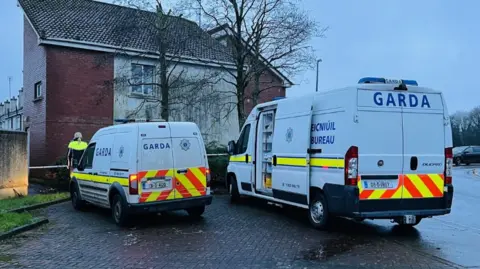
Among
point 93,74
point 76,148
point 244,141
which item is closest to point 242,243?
point 244,141

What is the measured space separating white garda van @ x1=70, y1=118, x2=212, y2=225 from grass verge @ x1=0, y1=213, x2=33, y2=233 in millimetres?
1604

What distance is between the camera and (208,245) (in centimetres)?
780

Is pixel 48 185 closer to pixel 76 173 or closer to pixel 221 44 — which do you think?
pixel 76 173

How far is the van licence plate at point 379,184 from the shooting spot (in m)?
8.12

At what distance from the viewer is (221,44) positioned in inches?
766

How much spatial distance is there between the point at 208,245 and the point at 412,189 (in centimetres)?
373

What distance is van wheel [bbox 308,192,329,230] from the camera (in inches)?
342

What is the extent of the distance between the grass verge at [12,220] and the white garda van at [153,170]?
1604 mm

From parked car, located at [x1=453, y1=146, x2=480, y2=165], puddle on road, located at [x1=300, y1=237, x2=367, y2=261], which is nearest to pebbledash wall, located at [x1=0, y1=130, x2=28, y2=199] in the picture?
puddle on road, located at [x1=300, y1=237, x2=367, y2=261]

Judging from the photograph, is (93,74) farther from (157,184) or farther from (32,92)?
(157,184)

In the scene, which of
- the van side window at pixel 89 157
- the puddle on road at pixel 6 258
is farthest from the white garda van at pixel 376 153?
the puddle on road at pixel 6 258

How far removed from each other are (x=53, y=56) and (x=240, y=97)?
344 inches

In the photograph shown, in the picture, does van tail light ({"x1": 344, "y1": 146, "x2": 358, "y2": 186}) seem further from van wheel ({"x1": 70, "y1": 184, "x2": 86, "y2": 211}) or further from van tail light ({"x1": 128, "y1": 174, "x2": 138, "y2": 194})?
van wheel ({"x1": 70, "y1": 184, "x2": 86, "y2": 211})

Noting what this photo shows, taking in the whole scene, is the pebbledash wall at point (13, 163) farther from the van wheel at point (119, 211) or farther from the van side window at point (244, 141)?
the van side window at point (244, 141)
